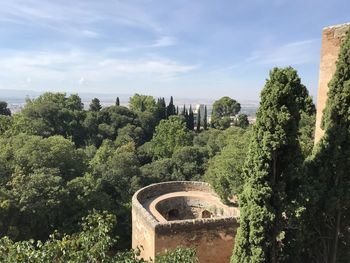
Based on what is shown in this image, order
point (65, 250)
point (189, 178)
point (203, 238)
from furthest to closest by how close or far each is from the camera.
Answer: point (189, 178) < point (203, 238) < point (65, 250)

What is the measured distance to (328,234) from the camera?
9.09m

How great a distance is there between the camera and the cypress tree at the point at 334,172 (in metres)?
8.31

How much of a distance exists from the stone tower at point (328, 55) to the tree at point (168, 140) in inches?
1056

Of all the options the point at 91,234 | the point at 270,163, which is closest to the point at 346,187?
the point at 270,163

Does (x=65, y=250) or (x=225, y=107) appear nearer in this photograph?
(x=65, y=250)

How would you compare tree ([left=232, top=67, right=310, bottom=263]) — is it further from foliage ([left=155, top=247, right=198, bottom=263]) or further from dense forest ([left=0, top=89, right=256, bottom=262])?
dense forest ([left=0, top=89, right=256, bottom=262])

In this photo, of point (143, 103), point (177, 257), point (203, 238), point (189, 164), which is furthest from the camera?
point (143, 103)

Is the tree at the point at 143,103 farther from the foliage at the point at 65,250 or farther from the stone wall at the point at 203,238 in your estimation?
the foliage at the point at 65,250

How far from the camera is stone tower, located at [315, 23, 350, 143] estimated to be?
31.7 ft

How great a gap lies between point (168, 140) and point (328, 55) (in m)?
28.1

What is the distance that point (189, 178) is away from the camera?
30594 mm

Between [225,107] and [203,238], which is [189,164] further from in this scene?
[225,107]

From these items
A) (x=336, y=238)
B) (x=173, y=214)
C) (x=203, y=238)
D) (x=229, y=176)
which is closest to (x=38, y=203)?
(x=173, y=214)

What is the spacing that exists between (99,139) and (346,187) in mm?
35749
